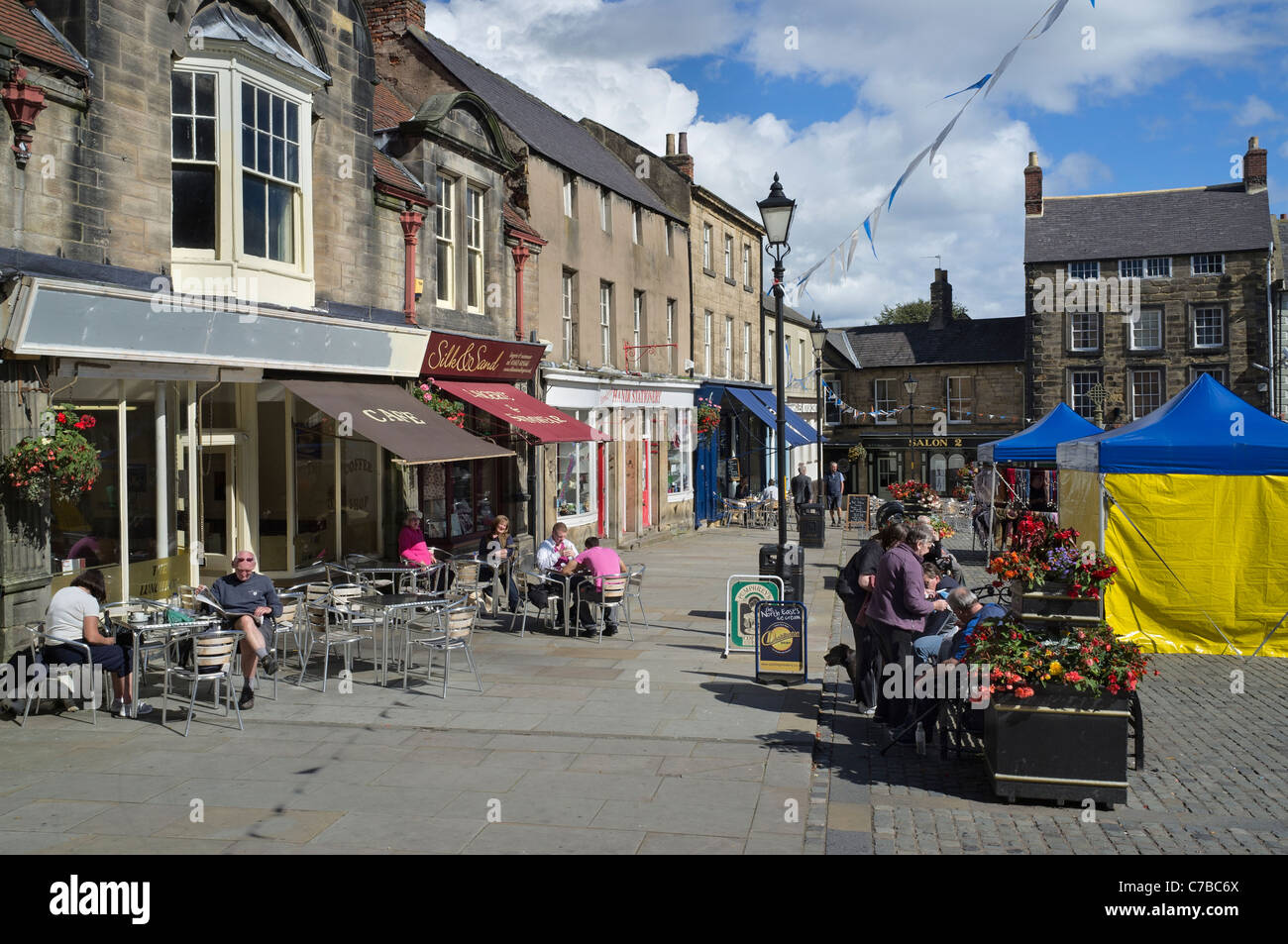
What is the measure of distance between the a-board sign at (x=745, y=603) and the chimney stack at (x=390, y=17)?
13.9 metres

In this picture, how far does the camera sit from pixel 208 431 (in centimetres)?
1277

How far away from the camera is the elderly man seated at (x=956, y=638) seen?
8508 mm

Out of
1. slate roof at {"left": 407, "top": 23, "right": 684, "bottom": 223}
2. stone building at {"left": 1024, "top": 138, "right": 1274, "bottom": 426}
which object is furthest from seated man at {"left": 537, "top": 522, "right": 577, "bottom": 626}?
stone building at {"left": 1024, "top": 138, "right": 1274, "bottom": 426}

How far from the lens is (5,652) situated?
9461mm

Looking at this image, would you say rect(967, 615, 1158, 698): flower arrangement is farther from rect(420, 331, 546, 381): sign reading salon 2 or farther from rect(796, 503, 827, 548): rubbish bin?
rect(796, 503, 827, 548): rubbish bin

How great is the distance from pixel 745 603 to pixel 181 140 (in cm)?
796

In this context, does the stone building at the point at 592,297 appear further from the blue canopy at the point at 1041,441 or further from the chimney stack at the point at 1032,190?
the chimney stack at the point at 1032,190

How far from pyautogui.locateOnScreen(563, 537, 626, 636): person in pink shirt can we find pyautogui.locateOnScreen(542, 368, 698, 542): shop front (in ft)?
17.9

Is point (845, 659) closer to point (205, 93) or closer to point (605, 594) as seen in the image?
point (605, 594)

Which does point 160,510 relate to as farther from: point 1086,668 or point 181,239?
point 1086,668

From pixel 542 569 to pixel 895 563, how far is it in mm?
6281

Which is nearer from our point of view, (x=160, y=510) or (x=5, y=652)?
(x=5, y=652)
